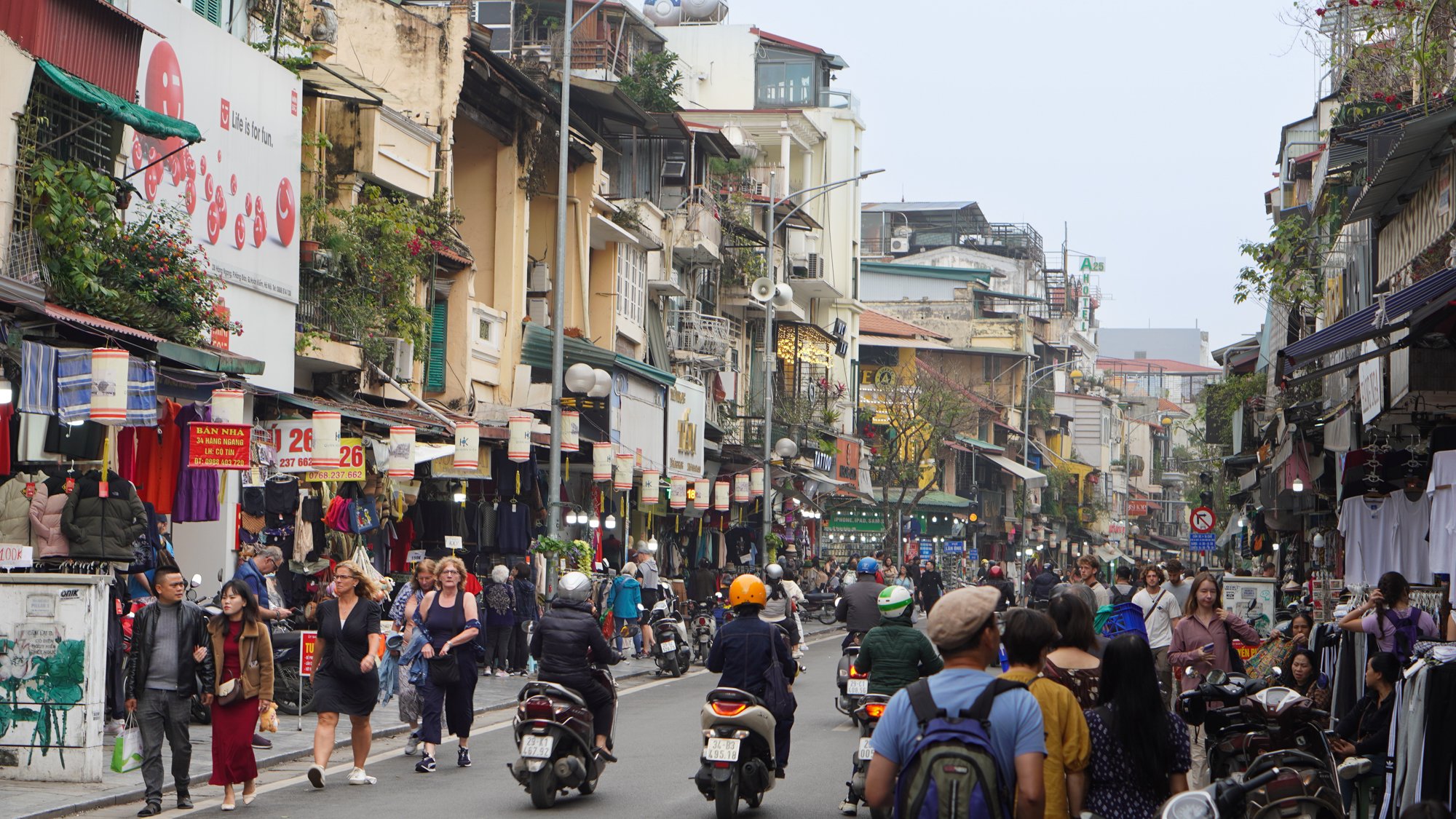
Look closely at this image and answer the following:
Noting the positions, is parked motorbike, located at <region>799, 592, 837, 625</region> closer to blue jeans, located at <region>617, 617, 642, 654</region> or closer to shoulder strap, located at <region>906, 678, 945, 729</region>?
blue jeans, located at <region>617, 617, 642, 654</region>

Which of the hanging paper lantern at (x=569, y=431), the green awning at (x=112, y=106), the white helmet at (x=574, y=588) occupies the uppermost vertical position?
the green awning at (x=112, y=106)

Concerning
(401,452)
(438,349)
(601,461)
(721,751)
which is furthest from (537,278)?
(721,751)

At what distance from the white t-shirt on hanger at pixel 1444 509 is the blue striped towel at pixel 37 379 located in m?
10.8

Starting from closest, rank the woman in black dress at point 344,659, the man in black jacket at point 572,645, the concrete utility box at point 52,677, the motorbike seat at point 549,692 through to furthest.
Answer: the motorbike seat at point 549,692
the man in black jacket at point 572,645
the concrete utility box at point 52,677
the woman in black dress at point 344,659

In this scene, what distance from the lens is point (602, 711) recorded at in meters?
13.3

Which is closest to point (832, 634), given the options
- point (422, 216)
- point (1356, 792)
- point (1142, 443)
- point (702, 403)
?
point (702, 403)

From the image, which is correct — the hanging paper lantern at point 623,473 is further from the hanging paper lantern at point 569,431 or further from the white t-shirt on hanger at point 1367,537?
the white t-shirt on hanger at point 1367,537

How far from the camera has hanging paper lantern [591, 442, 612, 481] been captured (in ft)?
99.1

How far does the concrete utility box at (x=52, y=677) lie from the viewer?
13070 millimetres

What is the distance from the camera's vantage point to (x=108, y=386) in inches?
572

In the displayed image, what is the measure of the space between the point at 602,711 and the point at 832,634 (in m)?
29.8

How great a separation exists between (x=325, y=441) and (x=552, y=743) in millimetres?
8451

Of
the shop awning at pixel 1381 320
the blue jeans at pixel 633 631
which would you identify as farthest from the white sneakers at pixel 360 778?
the blue jeans at pixel 633 631

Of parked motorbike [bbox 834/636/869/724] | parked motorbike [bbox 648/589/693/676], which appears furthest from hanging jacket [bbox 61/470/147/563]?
parked motorbike [bbox 648/589/693/676]
